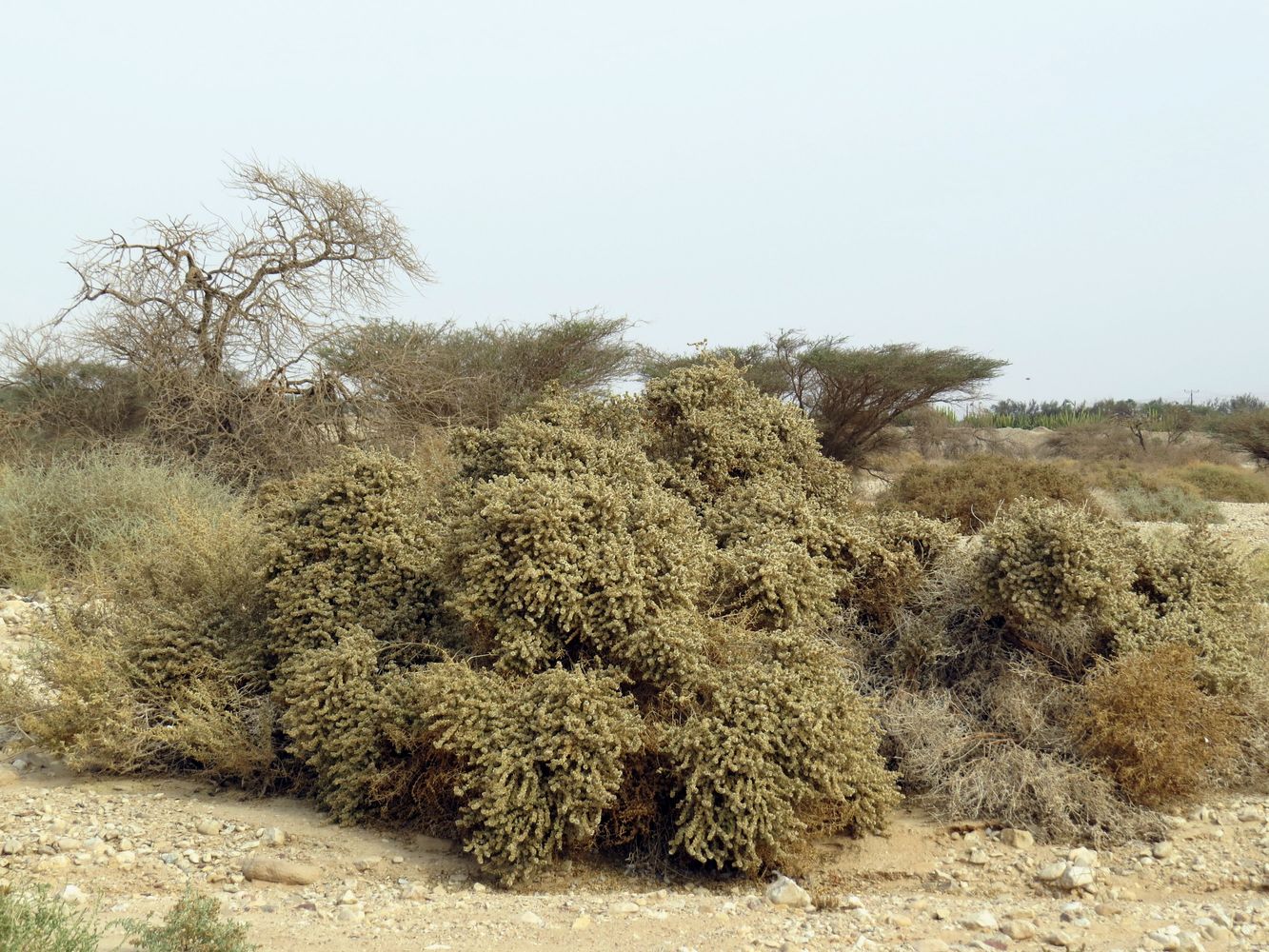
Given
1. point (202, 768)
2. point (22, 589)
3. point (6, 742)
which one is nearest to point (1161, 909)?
point (202, 768)

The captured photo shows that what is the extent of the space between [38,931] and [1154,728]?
4.89 meters

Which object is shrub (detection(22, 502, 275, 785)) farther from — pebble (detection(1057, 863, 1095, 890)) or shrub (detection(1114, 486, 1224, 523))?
shrub (detection(1114, 486, 1224, 523))

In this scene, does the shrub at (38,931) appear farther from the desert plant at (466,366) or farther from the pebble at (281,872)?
the desert plant at (466,366)

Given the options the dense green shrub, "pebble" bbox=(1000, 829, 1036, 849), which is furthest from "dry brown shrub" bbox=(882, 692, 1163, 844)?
the dense green shrub

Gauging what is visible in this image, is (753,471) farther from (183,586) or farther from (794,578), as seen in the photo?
(183,586)

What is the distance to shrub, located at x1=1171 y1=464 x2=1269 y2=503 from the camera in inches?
898

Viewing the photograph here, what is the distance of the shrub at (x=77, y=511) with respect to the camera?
33.6ft

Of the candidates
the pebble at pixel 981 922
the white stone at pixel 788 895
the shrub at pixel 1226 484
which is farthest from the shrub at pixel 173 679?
the shrub at pixel 1226 484

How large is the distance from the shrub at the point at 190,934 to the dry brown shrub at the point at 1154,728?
4159 mm

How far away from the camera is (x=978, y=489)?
534 inches

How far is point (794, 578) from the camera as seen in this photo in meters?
6.11

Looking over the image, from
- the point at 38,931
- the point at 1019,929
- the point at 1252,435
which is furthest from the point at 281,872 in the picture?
the point at 1252,435

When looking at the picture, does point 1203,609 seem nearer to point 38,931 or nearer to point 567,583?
point 567,583

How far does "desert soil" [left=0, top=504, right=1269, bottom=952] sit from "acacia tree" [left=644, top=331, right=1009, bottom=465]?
1745 cm
